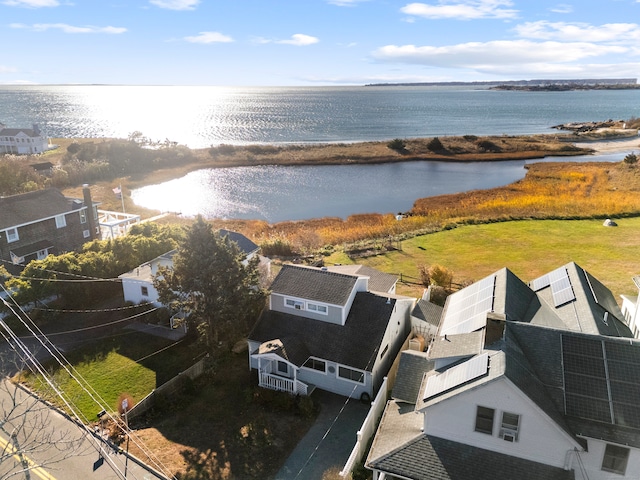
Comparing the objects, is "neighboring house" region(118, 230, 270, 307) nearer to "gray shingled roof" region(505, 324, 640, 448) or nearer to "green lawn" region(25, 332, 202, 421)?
"green lawn" region(25, 332, 202, 421)

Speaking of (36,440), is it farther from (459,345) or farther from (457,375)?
(459,345)

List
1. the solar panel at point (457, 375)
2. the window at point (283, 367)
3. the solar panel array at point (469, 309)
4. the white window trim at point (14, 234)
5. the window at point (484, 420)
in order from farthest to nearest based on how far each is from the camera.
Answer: the white window trim at point (14, 234) < the window at point (283, 367) < the solar panel array at point (469, 309) < the solar panel at point (457, 375) < the window at point (484, 420)

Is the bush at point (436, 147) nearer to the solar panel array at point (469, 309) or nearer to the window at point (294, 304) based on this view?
the solar panel array at point (469, 309)

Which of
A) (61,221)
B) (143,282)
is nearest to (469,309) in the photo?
(143,282)

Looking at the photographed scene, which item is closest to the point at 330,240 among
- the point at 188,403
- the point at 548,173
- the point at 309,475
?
the point at 188,403

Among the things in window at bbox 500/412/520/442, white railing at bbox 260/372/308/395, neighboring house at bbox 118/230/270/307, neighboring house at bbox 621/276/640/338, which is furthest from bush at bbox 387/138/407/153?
window at bbox 500/412/520/442

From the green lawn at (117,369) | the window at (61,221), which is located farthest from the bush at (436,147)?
the green lawn at (117,369)

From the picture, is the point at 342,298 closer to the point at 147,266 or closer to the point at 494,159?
the point at 147,266
